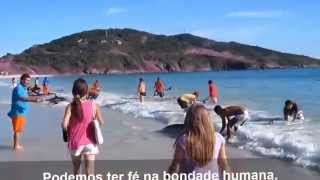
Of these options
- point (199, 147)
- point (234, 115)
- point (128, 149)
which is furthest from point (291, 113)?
point (199, 147)

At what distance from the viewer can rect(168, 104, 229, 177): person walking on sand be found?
15.9ft

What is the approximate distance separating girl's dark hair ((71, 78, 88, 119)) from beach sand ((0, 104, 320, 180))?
277cm

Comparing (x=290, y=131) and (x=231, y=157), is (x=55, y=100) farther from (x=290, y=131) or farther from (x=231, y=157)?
(x=231, y=157)

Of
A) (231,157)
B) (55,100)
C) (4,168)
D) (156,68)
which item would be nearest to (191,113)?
(4,168)

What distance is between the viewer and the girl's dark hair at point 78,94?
695cm

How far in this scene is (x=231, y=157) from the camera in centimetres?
1133

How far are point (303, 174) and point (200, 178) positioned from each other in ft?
17.1

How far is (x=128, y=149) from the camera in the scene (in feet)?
40.0

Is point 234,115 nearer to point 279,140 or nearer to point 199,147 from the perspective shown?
point 279,140

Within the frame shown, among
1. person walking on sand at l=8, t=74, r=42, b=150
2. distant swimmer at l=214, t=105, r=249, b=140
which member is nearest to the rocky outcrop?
distant swimmer at l=214, t=105, r=249, b=140

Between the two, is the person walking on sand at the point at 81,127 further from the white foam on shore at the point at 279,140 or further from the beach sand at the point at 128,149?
the white foam on shore at the point at 279,140

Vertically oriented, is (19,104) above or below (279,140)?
above

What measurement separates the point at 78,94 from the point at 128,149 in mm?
5335

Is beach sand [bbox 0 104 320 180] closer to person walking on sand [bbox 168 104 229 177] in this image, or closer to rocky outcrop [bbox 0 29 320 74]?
person walking on sand [bbox 168 104 229 177]
